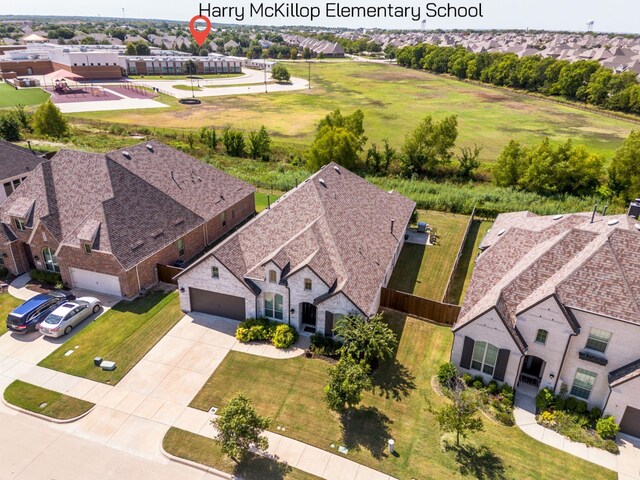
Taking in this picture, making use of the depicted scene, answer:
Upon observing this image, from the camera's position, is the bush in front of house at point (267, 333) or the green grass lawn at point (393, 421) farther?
the bush in front of house at point (267, 333)

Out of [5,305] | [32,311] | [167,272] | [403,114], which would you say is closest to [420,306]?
[167,272]

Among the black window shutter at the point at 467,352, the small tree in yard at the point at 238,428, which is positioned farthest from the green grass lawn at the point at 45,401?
the black window shutter at the point at 467,352

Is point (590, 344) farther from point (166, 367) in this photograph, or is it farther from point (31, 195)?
point (31, 195)

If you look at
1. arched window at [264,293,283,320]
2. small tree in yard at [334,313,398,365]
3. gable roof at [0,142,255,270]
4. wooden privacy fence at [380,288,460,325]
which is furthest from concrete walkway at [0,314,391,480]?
gable roof at [0,142,255,270]

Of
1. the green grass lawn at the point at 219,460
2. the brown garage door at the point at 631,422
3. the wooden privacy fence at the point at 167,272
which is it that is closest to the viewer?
the green grass lawn at the point at 219,460

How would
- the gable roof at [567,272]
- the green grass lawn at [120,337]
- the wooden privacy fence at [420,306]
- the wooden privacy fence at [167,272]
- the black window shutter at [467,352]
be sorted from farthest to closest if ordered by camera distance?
the wooden privacy fence at [167,272] < the wooden privacy fence at [420,306] < the green grass lawn at [120,337] < the black window shutter at [467,352] < the gable roof at [567,272]

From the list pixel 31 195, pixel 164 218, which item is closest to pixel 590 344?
pixel 164 218

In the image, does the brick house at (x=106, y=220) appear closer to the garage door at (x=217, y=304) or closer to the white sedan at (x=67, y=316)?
the white sedan at (x=67, y=316)
